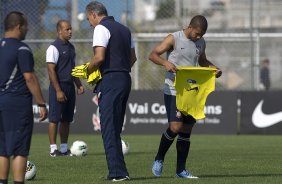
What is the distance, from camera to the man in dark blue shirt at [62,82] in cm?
1681

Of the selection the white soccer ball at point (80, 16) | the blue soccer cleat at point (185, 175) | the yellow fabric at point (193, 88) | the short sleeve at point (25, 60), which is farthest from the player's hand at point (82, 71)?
the white soccer ball at point (80, 16)

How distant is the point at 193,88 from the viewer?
1269cm

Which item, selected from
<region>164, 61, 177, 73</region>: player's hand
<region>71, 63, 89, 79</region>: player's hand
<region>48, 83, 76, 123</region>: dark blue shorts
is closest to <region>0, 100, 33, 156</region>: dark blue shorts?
<region>71, 63, 89, 79</region>: player's hand

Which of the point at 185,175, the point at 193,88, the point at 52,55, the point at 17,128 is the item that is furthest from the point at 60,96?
the point at 17,128

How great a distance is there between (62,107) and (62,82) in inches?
17.8

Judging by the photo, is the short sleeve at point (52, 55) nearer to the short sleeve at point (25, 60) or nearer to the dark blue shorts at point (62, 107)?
the dark blue shorts at point (62, 107)

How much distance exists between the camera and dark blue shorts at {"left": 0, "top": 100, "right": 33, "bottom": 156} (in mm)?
9969

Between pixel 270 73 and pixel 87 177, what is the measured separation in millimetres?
15298

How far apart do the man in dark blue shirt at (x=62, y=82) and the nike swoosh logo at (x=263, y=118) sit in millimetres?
7769

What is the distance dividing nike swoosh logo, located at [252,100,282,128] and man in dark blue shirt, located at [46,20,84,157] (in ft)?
25.5

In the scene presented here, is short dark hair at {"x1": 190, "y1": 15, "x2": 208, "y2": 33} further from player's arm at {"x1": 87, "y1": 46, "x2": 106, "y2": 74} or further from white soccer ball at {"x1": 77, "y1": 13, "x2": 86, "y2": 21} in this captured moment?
white soccer ball at {"x1": 77, "y1": 13, "x2": 86, "y2": 21}

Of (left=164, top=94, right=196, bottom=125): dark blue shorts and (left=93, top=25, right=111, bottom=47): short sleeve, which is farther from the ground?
(left=93, top=25, right=111, bottom=47): short sleeve

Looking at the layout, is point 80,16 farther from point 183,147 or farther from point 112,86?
point 112,86

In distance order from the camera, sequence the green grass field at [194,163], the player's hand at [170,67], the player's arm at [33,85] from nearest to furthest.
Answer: the player's arm at [33,85] → the player's hand at [170,67] → the green grass field at [194,163]
